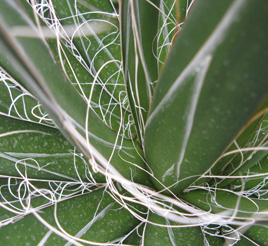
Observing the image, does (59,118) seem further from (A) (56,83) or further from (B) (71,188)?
(B) (71,188)

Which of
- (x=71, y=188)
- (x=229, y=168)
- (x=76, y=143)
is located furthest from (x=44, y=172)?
(x=229, y=168)

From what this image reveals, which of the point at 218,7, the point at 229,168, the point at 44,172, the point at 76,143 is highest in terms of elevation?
the point at 218,7

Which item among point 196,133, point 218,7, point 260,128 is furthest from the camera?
point 260,128

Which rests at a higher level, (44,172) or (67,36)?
(67,36)

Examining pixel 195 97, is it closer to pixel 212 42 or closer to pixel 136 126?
pixel 212 42

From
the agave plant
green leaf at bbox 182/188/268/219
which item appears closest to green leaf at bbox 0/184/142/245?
the agave plant

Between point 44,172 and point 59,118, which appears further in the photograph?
point 44,172

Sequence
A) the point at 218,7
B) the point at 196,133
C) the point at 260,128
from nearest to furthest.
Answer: the point at 218,7, the point at 196,133, the point at 260,128

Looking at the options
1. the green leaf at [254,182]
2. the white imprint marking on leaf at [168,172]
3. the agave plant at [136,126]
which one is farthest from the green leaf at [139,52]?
the green leaf at [254,182]

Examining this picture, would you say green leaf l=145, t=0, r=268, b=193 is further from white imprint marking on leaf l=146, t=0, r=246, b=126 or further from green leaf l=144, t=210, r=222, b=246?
green leaf l=144, t=210, r=222, b=246
